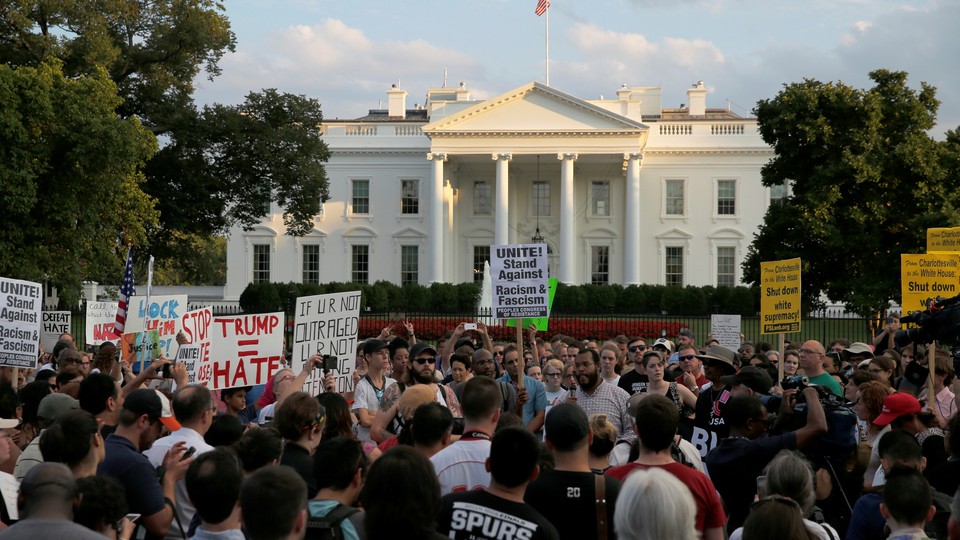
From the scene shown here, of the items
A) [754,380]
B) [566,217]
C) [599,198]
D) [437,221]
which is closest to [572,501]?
[754,380]

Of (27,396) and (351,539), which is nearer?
(351,539)

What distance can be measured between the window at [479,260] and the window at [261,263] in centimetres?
1087

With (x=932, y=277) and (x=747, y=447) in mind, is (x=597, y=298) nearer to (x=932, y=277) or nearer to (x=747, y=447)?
(x=932, y=277)

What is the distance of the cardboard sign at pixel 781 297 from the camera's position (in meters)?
14.2

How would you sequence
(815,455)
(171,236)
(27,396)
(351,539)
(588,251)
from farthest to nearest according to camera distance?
1. (588,251)
2. (171,236)
3. (27,396)
4. (815,455)
5. (351,539)

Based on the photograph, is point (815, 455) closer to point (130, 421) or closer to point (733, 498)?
point (733, 498)

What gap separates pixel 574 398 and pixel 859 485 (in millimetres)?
2851

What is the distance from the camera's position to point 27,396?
25.3ft

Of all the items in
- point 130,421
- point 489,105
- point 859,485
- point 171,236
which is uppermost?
point 489,105

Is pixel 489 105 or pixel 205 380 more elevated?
pixel 489 105

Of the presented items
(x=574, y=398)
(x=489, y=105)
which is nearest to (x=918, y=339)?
(x=574, y=398)

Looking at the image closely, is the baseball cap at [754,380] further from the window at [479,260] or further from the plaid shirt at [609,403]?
the window at [479,260]

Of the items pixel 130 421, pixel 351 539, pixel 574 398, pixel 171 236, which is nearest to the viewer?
pixel 351 539

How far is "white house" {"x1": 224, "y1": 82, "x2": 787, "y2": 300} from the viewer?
5675cm
